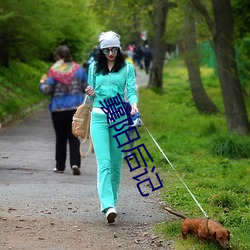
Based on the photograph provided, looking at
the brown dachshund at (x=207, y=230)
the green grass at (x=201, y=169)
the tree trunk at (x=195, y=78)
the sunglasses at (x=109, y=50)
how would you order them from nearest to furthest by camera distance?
the brown dachshund at (x=207, y=230) → the green grass at (x=201, y=169) → the sunglasses at (x=109, y=50) → the tree trunk at (x=195, y=78)

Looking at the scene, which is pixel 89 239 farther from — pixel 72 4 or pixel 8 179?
pixel 72 4

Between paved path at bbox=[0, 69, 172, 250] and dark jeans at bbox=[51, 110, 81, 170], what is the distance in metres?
0.23

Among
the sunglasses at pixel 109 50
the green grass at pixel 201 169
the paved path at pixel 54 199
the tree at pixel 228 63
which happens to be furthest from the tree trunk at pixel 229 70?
the sunglasses at pixel 109 50

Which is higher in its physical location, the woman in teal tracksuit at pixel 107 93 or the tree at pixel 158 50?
the woman in teal tracksuit at pixel 107 93

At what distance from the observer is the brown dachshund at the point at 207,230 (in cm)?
599

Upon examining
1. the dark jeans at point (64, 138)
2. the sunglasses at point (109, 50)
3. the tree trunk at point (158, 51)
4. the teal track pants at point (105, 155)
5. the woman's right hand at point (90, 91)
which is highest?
the sunglasses at point (109, 50)

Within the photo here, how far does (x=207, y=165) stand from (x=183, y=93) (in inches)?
866

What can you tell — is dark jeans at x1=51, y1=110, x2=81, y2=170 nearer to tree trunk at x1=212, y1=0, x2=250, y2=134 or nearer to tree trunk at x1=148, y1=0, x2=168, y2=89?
tree trunk at x1=212, y1=0, x2=250, y2=134

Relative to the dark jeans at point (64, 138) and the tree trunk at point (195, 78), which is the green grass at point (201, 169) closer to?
the tree trunk at point (195, 78)

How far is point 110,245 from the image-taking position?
260 inches

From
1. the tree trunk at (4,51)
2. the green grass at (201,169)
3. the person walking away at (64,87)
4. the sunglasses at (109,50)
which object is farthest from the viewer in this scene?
the tree trunk at (4,51)

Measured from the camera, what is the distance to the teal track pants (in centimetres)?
739

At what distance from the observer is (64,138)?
11414mm

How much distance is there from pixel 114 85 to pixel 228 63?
29.3 ft
